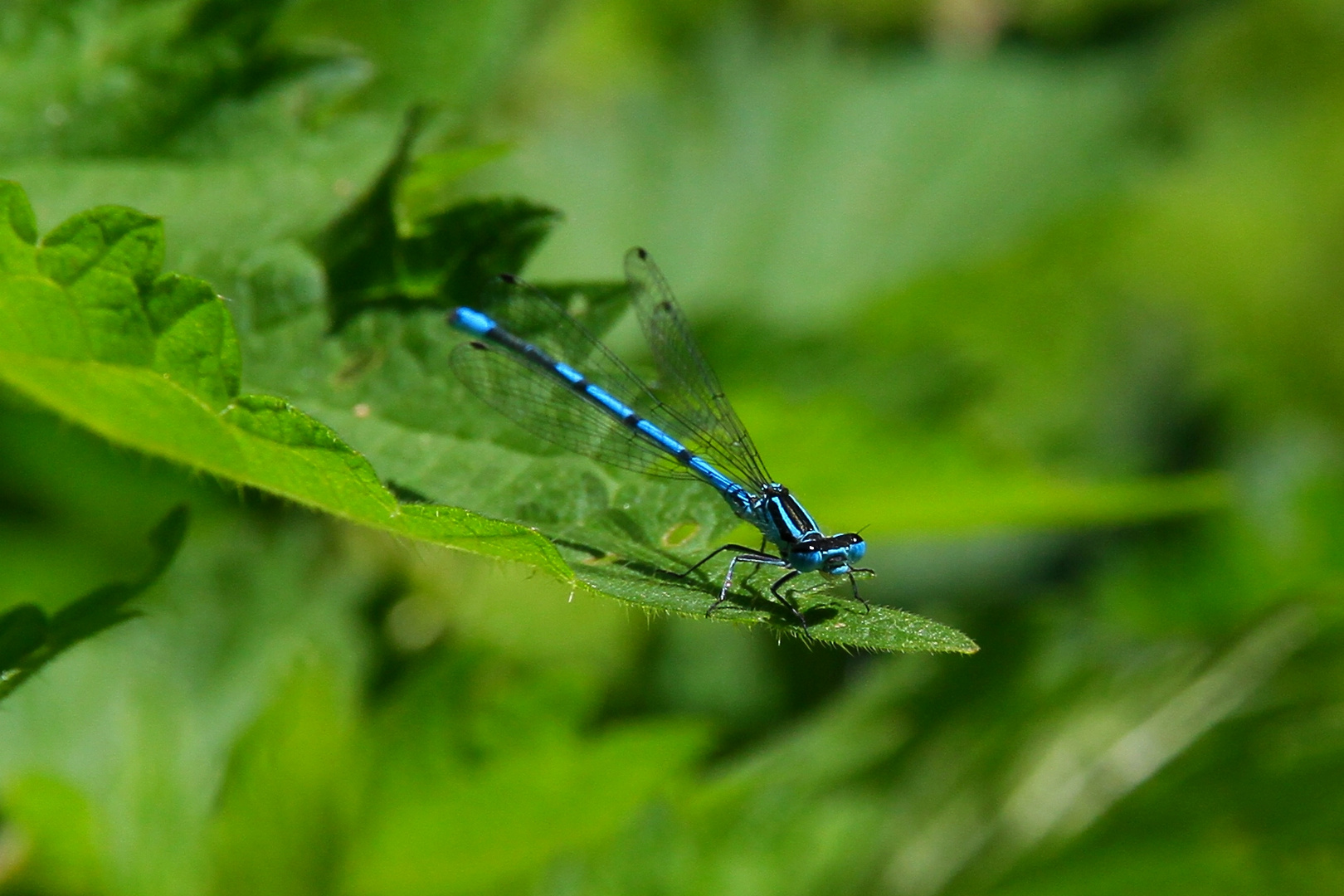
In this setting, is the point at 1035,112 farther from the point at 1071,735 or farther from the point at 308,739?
the point at 308,739

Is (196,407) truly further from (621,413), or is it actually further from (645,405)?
(645,405)

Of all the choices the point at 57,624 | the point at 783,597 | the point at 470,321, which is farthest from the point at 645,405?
the point at 57,624

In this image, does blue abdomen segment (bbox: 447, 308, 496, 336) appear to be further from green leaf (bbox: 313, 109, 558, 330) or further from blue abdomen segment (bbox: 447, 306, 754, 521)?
blue abdomen segment (bbox: 447, 306, 754, 521)

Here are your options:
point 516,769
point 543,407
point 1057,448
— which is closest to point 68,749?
point 516,769

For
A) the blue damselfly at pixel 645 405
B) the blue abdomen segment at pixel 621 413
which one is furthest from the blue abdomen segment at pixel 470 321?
the blue abdomen segment at pixel 621 413

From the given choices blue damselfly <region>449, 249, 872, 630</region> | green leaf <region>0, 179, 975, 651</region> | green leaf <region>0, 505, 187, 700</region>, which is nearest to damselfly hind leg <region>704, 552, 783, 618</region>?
blue damselfly <region>449, 249, 872, 630</region>

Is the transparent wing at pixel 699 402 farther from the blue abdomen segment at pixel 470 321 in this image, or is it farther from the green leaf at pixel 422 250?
the green leaf at pixel 422 250
